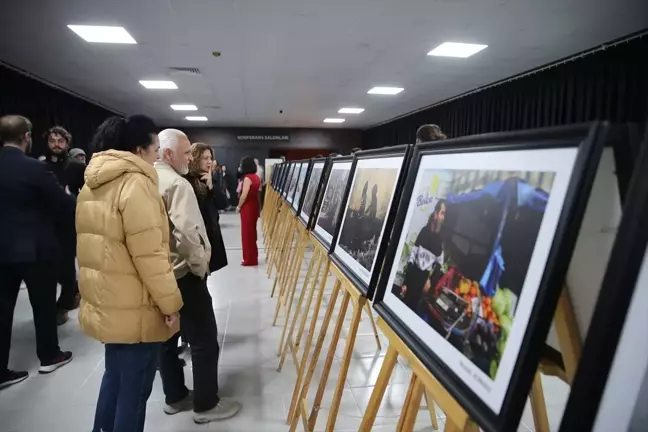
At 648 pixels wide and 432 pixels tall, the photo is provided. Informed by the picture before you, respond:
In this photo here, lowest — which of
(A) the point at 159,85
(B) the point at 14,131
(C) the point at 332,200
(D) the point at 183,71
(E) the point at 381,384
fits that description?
→ (E) the point at 381,384

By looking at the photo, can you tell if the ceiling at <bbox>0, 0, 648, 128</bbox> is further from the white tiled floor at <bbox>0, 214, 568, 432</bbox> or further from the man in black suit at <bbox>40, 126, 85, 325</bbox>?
the white tiled floor at <bbox>0, 214, 568, 432</bbox>

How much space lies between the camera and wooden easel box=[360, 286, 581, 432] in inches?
26.9

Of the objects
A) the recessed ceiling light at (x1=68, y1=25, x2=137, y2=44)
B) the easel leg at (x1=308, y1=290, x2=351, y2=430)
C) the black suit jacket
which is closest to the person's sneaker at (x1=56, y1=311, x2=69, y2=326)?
the black suit jacket

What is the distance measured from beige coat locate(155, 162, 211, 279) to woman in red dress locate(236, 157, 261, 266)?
359 centimetres

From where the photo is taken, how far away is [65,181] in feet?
11.7

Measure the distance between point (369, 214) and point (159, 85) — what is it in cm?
772

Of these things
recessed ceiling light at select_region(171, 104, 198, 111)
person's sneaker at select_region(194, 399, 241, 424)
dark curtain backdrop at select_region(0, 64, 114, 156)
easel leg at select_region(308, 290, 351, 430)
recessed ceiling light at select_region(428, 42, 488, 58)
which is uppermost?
recessed ceiling light at select_region(428, 42, 488, 58)

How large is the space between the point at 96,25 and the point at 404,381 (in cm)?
498

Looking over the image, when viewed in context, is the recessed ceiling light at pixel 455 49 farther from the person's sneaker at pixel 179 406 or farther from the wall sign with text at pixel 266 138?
the wall sign with text at pixel 266 138

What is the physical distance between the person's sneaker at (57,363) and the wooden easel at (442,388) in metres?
2.55

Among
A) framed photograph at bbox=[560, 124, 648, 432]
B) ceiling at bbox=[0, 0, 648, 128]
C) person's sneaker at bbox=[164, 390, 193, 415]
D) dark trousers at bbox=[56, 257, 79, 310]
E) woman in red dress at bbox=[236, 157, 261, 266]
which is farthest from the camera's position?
woman in red dress at bbox=[236, 157, 261, 266]

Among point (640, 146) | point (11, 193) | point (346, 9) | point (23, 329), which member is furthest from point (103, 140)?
point (346, 9)

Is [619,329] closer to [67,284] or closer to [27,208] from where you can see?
[27,208]

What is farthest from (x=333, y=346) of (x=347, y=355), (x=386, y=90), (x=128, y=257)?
(x=386, y=90)
